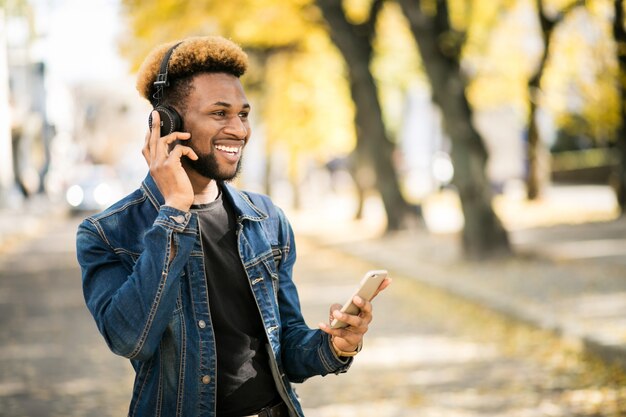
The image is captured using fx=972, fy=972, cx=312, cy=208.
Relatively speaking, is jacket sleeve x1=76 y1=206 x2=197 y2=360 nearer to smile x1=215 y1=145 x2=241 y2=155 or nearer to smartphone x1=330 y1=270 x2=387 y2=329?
smile x1=215 y1=145 x2=241 y2=155

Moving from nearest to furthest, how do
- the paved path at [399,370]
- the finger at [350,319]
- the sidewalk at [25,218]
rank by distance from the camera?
the finger at [350,319] < the paved path at [399,370] < the sidewalk at [25,218]

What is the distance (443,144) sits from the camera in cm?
4884

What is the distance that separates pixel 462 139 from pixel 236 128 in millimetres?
14230

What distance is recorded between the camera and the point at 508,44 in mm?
31406

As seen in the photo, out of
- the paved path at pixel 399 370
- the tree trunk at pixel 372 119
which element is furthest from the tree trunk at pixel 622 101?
the paved path at pixel 399 370

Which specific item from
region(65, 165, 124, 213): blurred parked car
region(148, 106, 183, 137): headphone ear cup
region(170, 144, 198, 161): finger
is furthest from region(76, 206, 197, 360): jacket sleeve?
region(65, 165, 124, 213): blurred parked car

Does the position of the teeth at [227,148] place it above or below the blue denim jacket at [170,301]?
above

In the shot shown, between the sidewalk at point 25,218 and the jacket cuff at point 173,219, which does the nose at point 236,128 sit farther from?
the sidewalk at point 25,218

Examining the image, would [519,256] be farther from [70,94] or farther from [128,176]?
[70,94]

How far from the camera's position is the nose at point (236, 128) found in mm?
2809

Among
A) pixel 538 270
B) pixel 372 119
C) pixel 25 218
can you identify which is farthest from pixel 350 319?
pixel 25 218

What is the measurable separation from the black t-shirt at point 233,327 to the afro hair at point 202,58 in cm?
40

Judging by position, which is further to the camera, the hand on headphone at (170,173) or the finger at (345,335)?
the finger at (345,335)

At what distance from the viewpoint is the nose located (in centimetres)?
281
